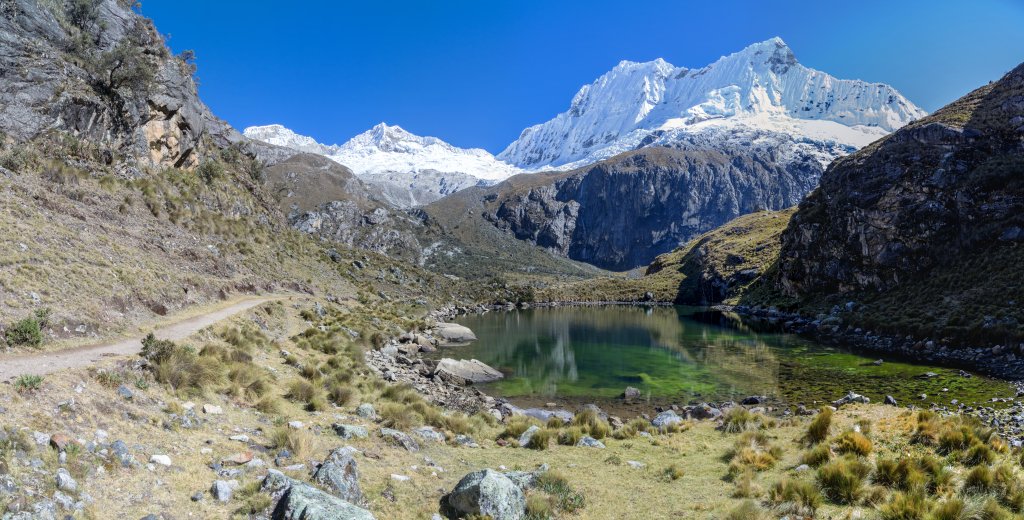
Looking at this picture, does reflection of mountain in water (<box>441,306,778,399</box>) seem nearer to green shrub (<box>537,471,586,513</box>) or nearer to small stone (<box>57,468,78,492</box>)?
green shrub (<box>537,471,586,513</box>)

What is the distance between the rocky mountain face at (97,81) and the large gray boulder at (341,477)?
Answer: 116ft

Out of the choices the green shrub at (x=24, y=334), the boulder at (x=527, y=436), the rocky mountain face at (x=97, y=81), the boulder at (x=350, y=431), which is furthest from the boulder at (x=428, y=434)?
the rocky mountain face at (x=97, y=81)

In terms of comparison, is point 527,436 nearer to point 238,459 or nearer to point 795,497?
point 795,497

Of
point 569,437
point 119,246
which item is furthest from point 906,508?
point 119,246

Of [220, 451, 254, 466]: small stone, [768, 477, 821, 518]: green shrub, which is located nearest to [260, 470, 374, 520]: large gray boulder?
[220, 451, 254, 466]: small stone

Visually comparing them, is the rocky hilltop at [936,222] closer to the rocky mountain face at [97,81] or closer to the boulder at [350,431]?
the boulder at [350,431]

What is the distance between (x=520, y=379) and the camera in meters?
35.0

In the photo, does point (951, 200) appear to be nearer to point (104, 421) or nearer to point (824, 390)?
point (824, 390)

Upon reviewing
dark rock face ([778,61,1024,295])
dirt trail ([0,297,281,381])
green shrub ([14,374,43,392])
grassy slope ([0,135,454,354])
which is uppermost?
dark rock face ([778,61,1024,295])

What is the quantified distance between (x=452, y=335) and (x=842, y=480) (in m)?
45.6

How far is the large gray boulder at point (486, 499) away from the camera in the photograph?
933 centimetres

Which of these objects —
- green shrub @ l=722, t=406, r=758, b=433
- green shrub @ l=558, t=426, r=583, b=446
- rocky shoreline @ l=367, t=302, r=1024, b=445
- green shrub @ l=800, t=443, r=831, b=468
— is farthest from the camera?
rocky shoreline @ l=367, t=302, r=1024, b=445

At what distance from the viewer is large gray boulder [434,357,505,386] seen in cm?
3111

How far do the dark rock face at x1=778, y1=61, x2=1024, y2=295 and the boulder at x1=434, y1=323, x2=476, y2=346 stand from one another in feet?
175
